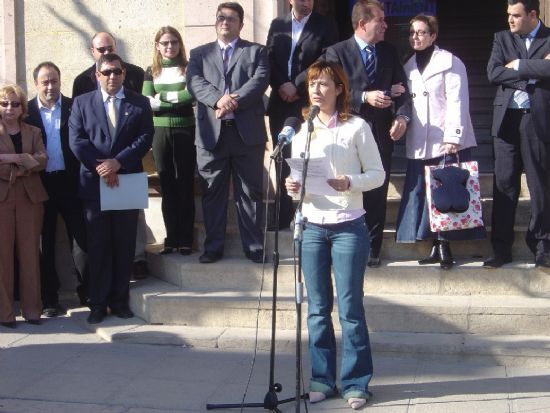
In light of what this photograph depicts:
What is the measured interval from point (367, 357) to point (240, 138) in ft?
8.63

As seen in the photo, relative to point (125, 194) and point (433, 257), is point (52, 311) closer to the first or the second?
point (125, 194)

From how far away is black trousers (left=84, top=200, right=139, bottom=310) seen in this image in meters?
8.15

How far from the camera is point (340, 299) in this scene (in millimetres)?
6195

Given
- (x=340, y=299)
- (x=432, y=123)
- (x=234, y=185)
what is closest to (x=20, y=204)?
(x=234, y=185)

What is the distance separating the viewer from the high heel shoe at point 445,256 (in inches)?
304

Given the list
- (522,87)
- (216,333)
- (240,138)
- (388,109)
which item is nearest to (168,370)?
(216,333)

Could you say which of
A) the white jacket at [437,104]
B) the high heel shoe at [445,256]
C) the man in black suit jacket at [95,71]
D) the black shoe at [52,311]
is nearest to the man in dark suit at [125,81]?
the man in black suit jacket at [95,71]

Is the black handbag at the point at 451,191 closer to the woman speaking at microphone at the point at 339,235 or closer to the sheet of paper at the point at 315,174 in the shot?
the woman speaking at microphone at the point at 339,235

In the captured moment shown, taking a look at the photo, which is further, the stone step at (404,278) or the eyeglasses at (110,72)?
the eyeglasses at (110,72)

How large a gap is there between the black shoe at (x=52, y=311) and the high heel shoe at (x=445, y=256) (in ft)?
10.8

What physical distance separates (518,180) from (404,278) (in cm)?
117

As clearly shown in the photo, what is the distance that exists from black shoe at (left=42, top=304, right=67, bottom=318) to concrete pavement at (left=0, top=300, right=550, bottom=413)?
76 cm

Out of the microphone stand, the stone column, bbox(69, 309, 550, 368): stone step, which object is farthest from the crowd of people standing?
the microphone stand

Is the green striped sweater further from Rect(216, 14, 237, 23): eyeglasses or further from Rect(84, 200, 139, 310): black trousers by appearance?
Rect(84, 200, 139, 310): black trousers
